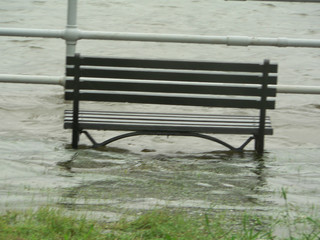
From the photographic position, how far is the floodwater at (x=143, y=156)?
561cm

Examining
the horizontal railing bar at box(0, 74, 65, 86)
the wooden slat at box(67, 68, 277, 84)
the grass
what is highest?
the wooden slat at box(67, 68, 277, 84)

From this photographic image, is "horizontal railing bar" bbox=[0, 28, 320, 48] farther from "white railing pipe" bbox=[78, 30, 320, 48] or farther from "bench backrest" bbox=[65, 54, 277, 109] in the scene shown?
"bench backrest" bbox=[65, 54, 277, 109]

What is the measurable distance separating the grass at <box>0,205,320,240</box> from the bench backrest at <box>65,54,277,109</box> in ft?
7.03

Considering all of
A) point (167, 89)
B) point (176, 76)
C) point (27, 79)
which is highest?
point (176, 76)

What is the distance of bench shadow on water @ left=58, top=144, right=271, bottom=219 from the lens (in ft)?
17.9

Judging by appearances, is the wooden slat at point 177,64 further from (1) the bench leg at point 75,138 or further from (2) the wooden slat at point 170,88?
(1) the bench leg at point 75,138

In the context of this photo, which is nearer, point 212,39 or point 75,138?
point 75,138

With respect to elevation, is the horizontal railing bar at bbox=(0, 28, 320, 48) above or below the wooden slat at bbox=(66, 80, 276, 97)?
above

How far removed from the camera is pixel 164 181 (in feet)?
20.1

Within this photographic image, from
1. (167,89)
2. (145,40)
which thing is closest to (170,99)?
(167,89)

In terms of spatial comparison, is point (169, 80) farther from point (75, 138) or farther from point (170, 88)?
point (75, 138)

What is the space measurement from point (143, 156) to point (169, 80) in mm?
631

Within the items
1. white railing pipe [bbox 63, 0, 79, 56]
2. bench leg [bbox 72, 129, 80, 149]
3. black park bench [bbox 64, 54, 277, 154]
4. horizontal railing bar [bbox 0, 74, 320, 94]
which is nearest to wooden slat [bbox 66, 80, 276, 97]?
black park bench [bbox 64, 54, 277, 154]

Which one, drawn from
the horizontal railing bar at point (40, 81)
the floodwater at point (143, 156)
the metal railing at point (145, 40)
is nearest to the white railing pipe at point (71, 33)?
the metal railing at point (145, 40)
